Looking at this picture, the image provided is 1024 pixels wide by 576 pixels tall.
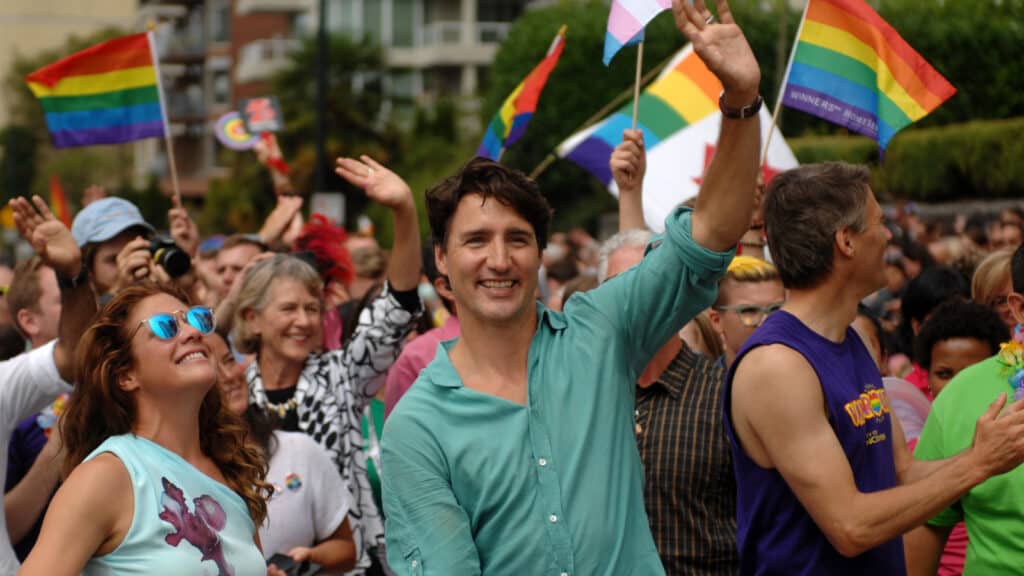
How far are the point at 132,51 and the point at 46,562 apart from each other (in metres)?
5.67

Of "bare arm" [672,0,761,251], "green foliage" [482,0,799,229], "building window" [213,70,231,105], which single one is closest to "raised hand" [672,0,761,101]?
"bare arm" [672,0,761,251]

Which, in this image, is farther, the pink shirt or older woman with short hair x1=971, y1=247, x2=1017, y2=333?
older woman with short hair x1=971, y1=247, x2=1017, y2=333

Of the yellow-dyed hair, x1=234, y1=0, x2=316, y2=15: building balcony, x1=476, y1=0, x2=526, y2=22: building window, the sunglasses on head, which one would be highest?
the sunglasses on head

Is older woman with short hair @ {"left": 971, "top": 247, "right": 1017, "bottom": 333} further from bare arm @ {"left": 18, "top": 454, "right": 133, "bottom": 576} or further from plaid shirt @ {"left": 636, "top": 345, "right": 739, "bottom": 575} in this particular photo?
bare arm @ {"left": 18, "top": 454, "right": 133, "bottom": 576}

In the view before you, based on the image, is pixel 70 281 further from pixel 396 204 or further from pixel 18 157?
pixel 18 157

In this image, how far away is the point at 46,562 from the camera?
3.68 meters

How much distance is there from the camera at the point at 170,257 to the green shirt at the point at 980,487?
3072 mm

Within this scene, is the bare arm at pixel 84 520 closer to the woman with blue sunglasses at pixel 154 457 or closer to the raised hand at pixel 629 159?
the woman with blue sunglasses at pixel 154 457

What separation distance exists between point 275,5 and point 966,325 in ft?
186

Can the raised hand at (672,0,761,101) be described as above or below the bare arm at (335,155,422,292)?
above

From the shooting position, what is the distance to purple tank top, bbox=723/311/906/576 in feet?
12.9

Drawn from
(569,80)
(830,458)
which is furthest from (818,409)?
(569,80)

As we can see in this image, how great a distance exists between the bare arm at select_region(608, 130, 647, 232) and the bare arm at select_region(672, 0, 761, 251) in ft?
5.02

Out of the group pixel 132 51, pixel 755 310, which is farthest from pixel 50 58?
pixel 755 310
